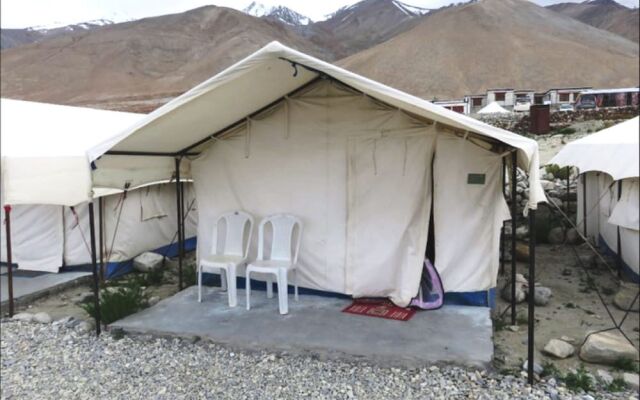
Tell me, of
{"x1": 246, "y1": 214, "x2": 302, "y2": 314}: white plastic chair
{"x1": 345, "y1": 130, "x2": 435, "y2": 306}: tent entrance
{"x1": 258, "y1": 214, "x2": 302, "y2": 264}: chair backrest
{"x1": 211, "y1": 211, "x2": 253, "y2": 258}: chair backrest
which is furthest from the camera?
{"x1": 211, "y1": 211, "x2": 253, "y2": 258}: chair backrest

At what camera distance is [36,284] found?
5930mm

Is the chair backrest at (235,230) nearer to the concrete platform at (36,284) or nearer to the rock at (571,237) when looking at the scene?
the concrete platform at (36,284)

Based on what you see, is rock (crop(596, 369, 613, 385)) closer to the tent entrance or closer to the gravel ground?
the gravel ground

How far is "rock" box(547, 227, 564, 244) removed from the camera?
7.57 metres

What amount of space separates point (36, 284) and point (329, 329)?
13.6ft

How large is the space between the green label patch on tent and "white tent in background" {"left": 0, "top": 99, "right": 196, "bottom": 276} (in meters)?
3.43

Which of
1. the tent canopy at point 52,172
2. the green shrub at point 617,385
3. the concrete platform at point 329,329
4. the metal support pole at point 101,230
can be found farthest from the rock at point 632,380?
the metal support pole at point 101,230

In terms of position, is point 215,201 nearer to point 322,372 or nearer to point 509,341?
point 322,372

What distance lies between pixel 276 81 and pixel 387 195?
1.53 m

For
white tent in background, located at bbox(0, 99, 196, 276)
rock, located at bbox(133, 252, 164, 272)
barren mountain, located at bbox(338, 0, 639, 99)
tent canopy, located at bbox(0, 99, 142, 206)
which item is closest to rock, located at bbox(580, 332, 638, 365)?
barren mountain, located at bbox(338, 0, 639, 99)

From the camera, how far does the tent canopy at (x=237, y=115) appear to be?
2.99 m

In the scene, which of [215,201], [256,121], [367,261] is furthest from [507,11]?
[215,201]

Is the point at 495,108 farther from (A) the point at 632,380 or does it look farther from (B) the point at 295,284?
(B) the point at 295,284

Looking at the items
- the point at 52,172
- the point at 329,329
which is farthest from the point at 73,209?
the point at 329,329
